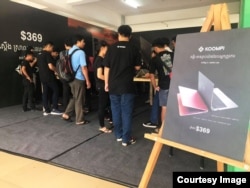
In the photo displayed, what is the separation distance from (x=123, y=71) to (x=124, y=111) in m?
0.50

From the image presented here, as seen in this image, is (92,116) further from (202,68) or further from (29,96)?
(202,68)

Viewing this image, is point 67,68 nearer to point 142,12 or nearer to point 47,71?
point 47,71

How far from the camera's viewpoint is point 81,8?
25.3 ft

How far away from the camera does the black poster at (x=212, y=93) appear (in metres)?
1.24

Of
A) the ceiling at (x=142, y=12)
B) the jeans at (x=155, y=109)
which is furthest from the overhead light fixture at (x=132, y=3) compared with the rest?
the jeans at (x=155, y=109)

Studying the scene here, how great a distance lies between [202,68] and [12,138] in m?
→ 2.87

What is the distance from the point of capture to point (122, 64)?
268 cm

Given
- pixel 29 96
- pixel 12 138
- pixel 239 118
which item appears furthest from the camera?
pixel 29 96

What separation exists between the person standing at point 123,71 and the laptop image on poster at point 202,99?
4.20 feet

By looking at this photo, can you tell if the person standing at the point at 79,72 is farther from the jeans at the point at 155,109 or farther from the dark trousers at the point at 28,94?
the dark trousers at the point at 28,94

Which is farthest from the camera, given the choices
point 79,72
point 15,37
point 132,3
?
point 132,3

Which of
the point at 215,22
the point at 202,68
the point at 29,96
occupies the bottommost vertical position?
the point at 29,96

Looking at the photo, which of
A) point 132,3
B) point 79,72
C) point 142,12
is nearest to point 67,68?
point 79,72

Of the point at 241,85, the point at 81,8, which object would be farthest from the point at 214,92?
the point at 81,8
